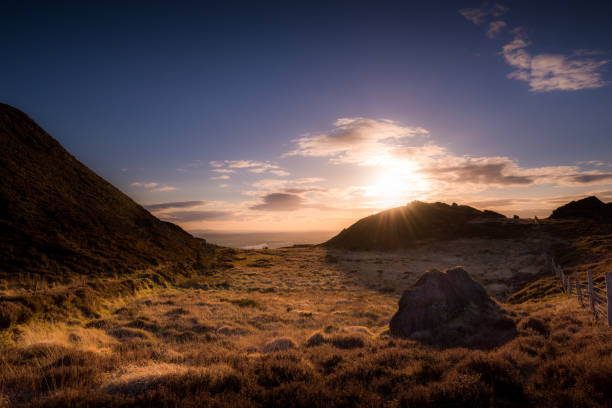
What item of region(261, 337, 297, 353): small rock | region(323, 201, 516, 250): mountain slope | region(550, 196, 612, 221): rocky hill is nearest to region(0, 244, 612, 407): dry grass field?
region(261, 337, 297, 353): small rock

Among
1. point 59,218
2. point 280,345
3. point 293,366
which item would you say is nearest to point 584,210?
point 280,345

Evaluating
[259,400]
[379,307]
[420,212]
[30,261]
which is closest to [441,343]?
[259,400]

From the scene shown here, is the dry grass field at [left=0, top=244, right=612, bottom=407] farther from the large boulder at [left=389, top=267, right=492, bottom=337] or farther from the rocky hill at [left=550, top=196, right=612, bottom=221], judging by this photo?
the rocky hill at [left=550, top=196, right=612, bottom=221]

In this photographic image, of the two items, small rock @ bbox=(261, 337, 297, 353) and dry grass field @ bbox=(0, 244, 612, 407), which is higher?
dry grass field @ bbox=(0, 244, 612, 407)

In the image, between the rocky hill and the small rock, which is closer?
the small rock

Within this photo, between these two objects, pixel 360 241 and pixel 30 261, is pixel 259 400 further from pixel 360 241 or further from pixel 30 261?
pixel 360 241

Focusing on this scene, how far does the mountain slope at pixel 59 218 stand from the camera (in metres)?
18.3

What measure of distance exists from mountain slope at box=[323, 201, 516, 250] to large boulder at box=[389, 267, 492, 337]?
224 feet

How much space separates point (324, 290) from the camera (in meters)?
34.0

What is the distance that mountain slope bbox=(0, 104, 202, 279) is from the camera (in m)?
18.3

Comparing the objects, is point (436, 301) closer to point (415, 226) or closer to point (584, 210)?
point (415, 226)

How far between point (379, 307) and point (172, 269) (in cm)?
2147

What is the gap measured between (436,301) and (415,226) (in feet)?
264

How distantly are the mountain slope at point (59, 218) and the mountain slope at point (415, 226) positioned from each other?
6166 centimetres
